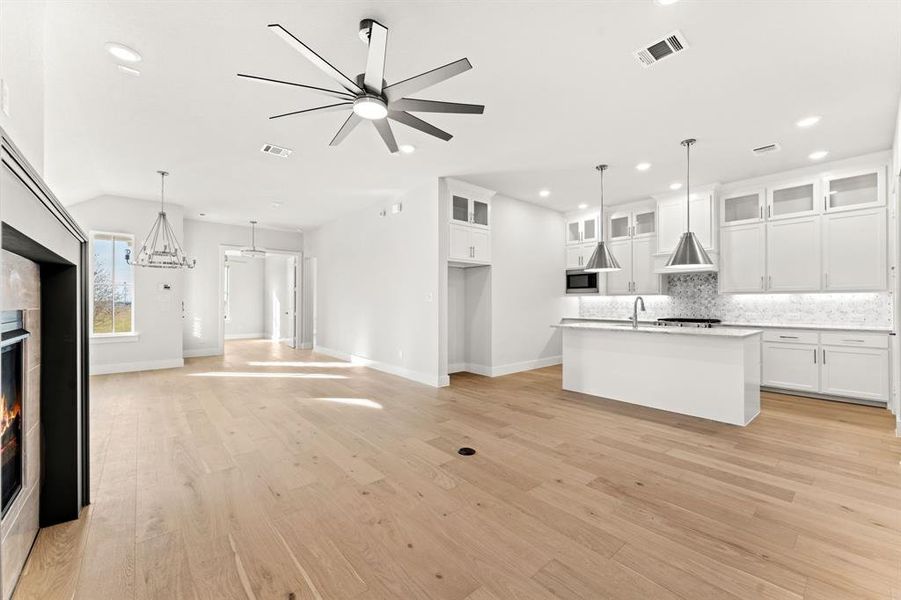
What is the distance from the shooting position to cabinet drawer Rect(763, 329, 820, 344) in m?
4.91

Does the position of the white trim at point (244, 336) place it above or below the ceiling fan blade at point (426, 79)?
below

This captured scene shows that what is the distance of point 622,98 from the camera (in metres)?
3.38

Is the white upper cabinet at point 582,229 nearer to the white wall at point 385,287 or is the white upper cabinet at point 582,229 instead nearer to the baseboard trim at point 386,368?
the white wall at point 385,287

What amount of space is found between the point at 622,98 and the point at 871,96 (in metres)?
2.14

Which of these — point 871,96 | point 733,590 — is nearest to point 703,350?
point 871,96

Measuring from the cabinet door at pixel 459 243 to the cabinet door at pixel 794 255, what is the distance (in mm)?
4203

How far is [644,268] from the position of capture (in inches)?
260

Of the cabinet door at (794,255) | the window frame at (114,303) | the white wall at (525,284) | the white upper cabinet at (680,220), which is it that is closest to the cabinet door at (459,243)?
the white wall at (525,284)

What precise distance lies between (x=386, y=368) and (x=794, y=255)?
6.15 m

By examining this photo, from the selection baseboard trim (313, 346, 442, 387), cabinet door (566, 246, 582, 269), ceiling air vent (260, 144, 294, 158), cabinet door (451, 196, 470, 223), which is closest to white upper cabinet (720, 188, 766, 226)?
cabinet door (566, 246, 582, 269)

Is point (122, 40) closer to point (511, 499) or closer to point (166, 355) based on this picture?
point (511, 499)

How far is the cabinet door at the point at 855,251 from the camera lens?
15.2ft

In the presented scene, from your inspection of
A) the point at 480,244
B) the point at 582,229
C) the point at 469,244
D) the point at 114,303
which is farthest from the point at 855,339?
the point at 114,303

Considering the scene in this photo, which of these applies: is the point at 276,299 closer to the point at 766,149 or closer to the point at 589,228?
the point at 589,228
